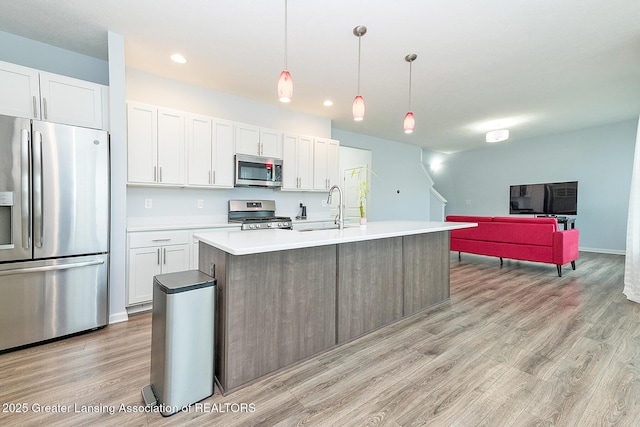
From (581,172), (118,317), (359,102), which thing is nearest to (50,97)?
(118,317)

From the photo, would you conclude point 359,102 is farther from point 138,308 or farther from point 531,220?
point 531,220

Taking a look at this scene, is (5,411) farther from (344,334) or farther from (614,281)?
(614,281)

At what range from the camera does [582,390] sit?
1711mm

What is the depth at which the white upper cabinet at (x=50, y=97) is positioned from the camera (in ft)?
7.71

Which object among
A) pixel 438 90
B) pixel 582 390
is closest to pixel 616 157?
pixel 438 90

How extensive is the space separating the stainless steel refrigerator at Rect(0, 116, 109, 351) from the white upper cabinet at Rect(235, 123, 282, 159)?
1.65 metres

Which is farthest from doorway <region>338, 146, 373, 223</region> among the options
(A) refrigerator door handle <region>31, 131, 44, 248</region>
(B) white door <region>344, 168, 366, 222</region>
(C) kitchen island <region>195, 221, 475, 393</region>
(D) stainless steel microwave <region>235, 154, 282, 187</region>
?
(A) refrigerator door handle <region>31, 131, 44, 248</region>

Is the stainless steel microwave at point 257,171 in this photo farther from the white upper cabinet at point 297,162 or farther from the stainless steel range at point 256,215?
the stainless steel range at point 256,215

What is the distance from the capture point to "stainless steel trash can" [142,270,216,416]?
1.50 meters

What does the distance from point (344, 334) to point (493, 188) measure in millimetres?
7828

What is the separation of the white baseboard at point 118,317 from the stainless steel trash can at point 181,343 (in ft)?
4.47

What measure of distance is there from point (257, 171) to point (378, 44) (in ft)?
7.22

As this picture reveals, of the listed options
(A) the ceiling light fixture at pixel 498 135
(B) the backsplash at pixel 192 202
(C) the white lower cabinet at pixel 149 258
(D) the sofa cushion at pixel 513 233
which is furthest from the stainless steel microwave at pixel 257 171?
(A) the ceiling light fixture at pixel 498 135

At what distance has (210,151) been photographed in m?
3.66
